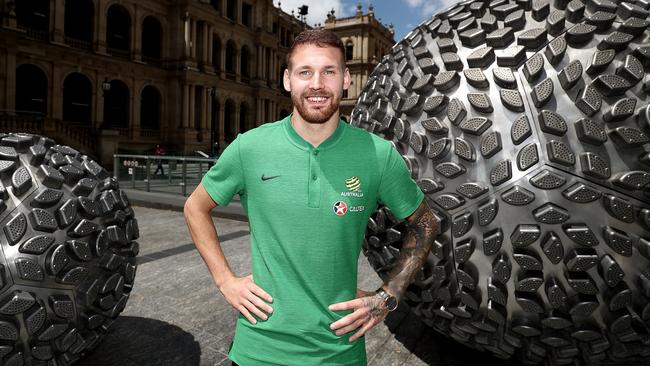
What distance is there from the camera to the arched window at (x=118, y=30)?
33031mm

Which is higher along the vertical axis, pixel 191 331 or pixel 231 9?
pixel 231 9

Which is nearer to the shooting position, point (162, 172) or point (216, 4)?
point (162, 172)

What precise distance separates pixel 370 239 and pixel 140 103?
36.3m

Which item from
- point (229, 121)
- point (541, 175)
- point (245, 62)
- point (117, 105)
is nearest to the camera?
point (541, 175)

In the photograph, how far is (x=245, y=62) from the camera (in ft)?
154

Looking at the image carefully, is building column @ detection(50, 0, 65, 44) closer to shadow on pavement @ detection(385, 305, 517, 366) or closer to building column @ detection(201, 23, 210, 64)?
building column @ detection(201, 23, 210, 64)

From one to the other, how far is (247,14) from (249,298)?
48772 millimetres

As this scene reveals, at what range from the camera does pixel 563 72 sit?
2.10 m

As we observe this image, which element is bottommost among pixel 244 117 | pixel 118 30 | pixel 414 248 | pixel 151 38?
pixel 414 248

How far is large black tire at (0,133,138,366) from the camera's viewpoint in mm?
2359

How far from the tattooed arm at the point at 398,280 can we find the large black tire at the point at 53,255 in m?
1.69

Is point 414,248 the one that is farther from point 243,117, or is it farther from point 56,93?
point 243,117

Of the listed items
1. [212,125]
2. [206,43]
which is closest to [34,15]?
[206,43]

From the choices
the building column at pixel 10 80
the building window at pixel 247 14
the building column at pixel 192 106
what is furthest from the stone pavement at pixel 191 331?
the building window at pixel 247 14
